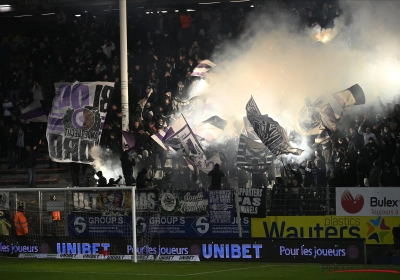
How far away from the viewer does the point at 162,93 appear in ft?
78.2

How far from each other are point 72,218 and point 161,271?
5.11 m

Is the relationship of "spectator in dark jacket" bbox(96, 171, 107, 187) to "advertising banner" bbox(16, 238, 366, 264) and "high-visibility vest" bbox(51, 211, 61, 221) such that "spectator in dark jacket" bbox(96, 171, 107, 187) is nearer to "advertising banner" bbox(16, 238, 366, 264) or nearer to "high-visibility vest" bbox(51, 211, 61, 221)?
"high-visibility vest" bbox(51, 211, 61, 221)

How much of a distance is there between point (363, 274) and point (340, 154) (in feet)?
20.2

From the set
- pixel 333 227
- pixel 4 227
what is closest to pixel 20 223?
pixel 4 227

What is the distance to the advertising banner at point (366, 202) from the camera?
1730 cm

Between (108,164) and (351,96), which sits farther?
(108,164)

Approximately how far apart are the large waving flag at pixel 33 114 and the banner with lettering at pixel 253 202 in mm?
9662

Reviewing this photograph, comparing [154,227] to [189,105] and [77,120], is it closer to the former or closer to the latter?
[77,120]

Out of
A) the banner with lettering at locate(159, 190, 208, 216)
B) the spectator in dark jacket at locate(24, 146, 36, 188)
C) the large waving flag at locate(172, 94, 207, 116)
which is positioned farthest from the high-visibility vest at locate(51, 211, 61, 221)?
the large waving flag at locate(172, 94, 207, 116)

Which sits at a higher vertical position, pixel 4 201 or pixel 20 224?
pixel 4 201

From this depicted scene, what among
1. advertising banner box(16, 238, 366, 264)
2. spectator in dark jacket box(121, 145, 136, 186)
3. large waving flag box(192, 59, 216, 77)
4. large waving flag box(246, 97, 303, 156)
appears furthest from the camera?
large waving flag box(192, 59, 216, 77)

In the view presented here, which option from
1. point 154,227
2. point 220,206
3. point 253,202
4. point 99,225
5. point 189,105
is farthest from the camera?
point 189,105

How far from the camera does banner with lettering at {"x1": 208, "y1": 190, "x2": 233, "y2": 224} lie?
18016 millimetres

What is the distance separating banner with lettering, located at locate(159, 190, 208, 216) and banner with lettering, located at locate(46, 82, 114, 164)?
3272 mm
